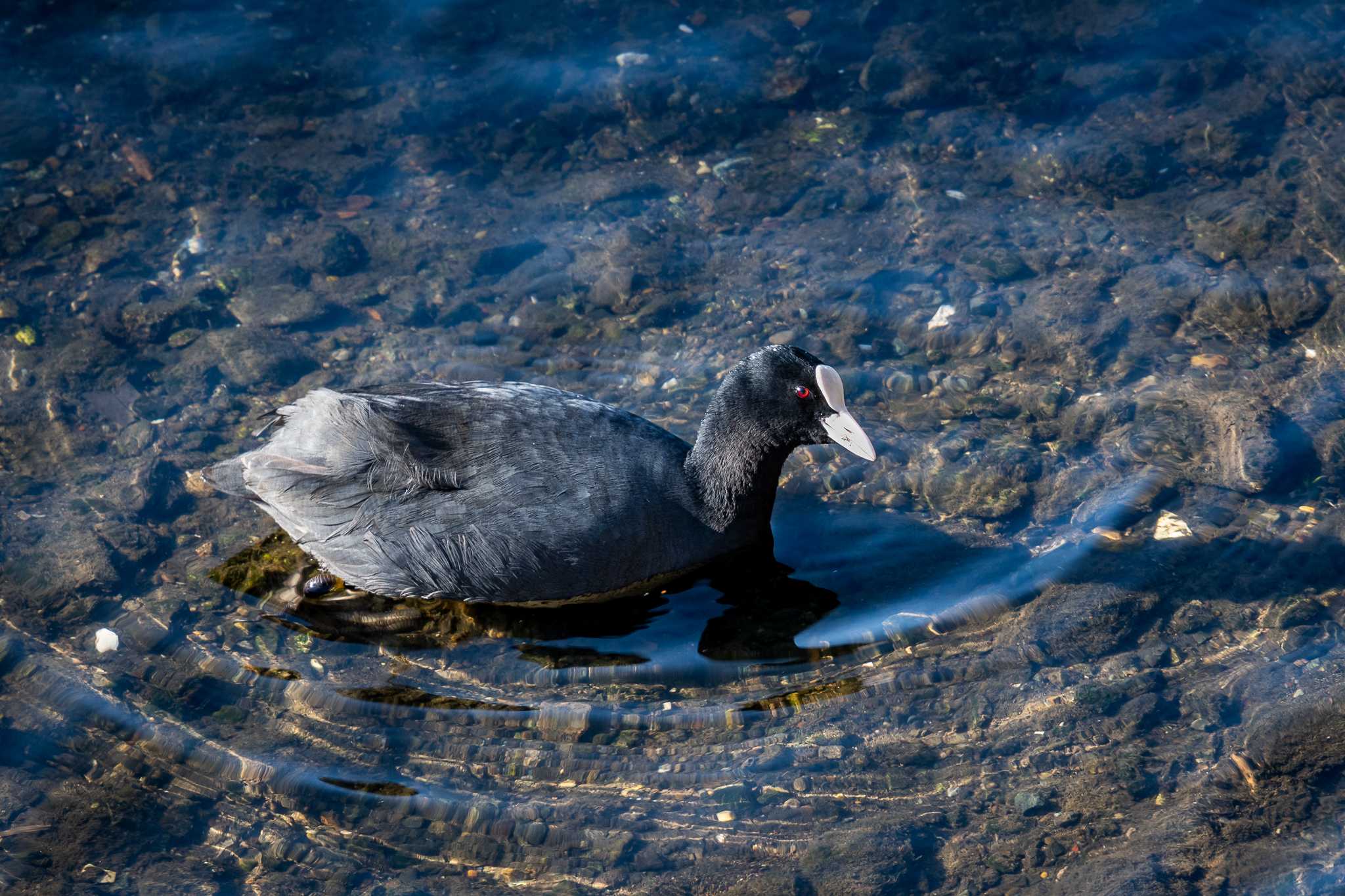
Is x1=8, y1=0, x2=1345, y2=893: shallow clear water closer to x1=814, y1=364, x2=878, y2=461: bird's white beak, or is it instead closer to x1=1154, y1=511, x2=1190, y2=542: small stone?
x1=1154, y1=511, x2=1190, y2=542: small stone

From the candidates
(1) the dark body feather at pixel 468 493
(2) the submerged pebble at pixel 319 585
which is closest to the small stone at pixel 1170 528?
(1) the dark body feather at pixel 468 493

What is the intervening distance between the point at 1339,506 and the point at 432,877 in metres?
4.35

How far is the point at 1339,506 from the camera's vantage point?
203 inches

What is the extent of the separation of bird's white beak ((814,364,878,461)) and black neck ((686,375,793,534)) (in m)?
0.25

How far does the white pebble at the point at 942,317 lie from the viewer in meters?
6.34

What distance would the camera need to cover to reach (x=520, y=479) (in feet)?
15.6

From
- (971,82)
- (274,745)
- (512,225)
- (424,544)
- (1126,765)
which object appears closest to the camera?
(1126,765)

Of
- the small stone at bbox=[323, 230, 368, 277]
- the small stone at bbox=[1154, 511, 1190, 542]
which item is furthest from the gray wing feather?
the small stone at bbox=[1154, 511, 1190, 542]

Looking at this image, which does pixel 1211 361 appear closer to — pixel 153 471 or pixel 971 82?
pixel 971 82

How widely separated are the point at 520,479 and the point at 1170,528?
303 centimetres

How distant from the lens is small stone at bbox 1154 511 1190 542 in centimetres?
513

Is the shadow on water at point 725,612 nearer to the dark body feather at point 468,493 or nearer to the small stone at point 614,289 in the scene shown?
the dark body feather at point 468,493

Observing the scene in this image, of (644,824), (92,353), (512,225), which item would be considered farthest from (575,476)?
(92,353)

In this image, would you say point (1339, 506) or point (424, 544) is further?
point (1339, 506)
